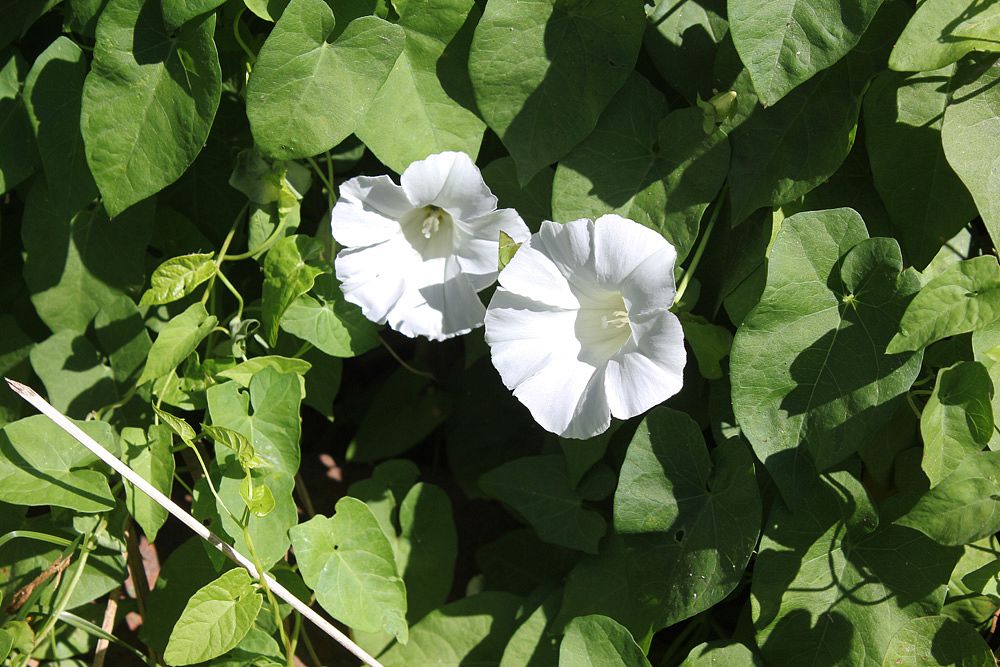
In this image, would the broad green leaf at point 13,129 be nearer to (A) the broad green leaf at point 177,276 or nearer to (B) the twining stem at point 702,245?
(A) the broad green leaf at point 177,276

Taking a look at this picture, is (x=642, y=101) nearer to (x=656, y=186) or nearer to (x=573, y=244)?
(x=656, y=186)

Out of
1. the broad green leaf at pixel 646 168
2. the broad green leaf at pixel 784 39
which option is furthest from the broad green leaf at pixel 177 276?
the broad green leaf at pixel 784 39

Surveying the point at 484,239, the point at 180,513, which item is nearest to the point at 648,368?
the point at 484,239

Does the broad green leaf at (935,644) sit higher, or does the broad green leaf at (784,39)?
the broad green leaf at (784,39)

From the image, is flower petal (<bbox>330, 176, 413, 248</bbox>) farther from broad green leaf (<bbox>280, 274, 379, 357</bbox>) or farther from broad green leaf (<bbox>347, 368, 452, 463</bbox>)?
broad green leaf (<bbox>347, 368, 452, 463</bbox>)

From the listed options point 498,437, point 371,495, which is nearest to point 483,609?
point 371,495

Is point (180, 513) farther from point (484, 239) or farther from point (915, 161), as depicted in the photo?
point (915, 161)
